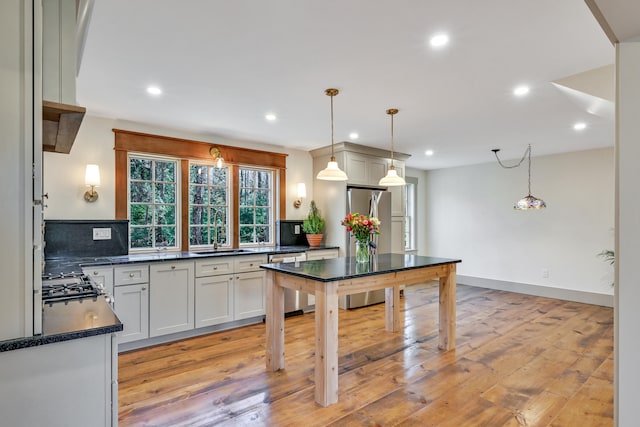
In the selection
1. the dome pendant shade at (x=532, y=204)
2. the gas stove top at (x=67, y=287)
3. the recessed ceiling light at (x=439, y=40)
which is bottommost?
the gas stove top at (x=67, y=287)

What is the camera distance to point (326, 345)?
7.99 feet

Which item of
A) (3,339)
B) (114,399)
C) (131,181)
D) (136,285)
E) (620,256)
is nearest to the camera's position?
(3,339)

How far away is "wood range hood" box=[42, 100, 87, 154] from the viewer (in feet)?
4.63

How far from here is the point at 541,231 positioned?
5.92m

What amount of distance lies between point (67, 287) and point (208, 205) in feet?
8.74

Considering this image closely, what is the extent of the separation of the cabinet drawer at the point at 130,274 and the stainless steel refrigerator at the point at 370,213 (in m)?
2.65

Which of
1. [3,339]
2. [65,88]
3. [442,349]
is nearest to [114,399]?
[3,339]

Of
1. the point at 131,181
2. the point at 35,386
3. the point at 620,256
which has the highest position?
the point at 131,181

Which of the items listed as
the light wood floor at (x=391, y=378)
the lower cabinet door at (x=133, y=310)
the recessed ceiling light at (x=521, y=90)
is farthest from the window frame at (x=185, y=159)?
the recessed ceiling light at (x=521, y=90)

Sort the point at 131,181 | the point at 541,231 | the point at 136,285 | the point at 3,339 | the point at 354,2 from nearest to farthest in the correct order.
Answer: the point at 3,339
the point at 354,2
the point at 136,285
the point at 131,181
the point at 541,231

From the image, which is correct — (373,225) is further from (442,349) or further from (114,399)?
(114,399)

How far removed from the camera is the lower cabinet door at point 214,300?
3729mm

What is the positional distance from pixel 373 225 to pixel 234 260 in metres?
1.72

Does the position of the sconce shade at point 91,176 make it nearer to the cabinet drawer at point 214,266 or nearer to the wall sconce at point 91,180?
the wall sconce at point 91,180
